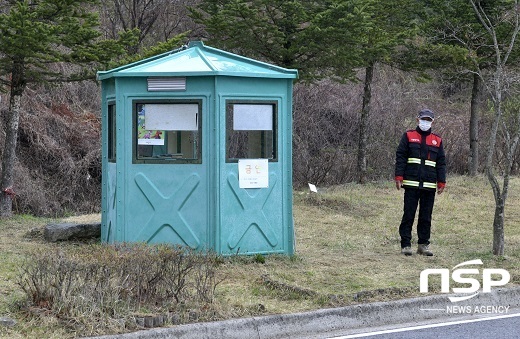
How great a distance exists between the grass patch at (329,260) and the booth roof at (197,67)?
2183mm

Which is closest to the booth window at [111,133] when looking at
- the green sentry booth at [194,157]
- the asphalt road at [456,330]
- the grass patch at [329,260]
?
the green sentry booth at [194,157]

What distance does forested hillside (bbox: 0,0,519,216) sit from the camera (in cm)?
1945

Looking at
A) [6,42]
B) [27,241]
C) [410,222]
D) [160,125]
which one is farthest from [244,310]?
[6,42]

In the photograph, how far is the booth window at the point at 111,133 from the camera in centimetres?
1166

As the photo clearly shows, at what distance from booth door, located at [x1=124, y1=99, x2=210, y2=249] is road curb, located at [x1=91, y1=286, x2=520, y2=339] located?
114 inches

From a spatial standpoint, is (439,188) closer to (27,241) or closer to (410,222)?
(410,222)

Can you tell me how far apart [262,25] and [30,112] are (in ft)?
23.3

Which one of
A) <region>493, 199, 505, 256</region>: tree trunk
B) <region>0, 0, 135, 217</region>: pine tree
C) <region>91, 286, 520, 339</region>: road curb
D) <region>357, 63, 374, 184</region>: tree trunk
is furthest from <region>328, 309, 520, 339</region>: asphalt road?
<region>357, 63, 374, 184</region>: tree trunk

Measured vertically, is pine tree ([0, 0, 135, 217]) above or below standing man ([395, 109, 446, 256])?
above

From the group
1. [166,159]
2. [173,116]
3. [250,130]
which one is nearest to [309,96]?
[250,130]

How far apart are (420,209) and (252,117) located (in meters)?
2.68

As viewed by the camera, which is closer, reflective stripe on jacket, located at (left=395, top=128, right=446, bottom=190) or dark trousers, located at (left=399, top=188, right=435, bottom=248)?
reflective stripe on jacket, located at (left=395, top=128, right=446, bottom=190)

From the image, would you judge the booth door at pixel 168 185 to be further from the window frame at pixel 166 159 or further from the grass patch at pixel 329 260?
the grass patch at pixel 329 260

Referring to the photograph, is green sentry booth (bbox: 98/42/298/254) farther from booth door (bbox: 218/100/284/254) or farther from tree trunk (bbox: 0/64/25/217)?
tree trunk (bbox: 0/64/25/217)
